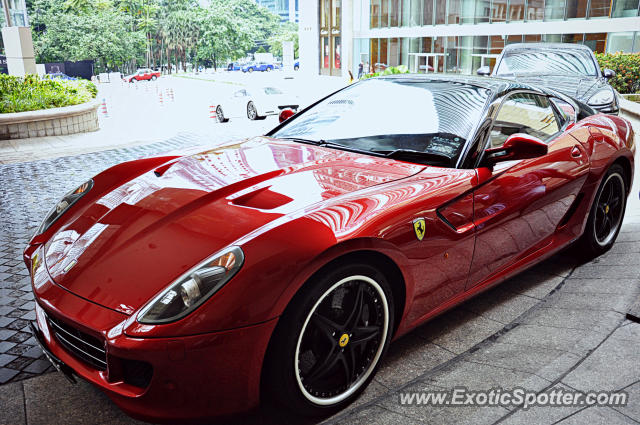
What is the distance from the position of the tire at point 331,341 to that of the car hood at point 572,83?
7.25m

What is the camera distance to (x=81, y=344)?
207 cm

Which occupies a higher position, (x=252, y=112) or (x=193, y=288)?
(x=193, y=288)

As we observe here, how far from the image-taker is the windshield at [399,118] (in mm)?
2990

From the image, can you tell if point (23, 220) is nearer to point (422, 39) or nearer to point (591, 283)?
point (591, 283)

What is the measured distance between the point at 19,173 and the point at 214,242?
6710 millimetres

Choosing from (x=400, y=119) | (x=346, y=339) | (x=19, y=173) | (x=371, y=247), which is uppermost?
(x=400, y=119)

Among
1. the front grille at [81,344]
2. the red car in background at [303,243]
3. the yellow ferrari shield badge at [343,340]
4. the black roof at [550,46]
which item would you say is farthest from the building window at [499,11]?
the front grille at [81,344]

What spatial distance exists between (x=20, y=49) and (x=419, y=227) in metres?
19.7

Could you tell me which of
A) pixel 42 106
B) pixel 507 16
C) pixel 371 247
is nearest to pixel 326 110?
pixel 371 247

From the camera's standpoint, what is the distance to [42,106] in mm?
11773

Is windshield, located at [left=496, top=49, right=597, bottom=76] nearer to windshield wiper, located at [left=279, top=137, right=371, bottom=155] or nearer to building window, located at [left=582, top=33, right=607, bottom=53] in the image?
windshield wiper, located at [left=279, top=137, right=371, bottom=155]

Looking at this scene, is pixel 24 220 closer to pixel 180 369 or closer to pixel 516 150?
pixel 180 369

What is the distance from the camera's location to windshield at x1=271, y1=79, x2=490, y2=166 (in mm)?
2990

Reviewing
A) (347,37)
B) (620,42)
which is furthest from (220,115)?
(347,37)
